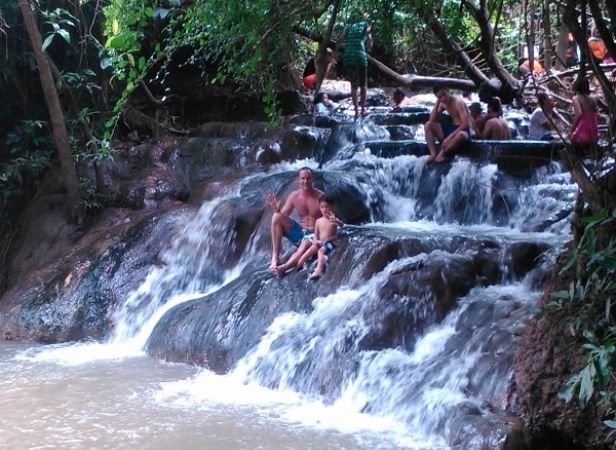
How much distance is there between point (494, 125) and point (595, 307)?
18.3 ft

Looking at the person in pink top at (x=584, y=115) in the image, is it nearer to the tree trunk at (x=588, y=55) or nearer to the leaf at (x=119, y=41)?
the tree trunk at (x=588, y=55)

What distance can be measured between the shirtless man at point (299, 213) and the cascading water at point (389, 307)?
0.43m

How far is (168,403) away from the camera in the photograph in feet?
16.8

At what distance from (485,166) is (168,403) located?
4.45m

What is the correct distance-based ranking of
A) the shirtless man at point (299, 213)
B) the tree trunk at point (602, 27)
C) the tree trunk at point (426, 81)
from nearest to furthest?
the tree trunk at point (602, 27)
the shirtless man at point (299, 213)
the tree trunk at point (426, 81)

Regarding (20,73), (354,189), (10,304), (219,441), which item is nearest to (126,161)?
(20,73)

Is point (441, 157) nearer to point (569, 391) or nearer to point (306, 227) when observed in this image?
point (306, 227)

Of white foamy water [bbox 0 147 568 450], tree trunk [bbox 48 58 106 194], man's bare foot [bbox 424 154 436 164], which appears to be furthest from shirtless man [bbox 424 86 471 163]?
tree trunk [bbox 48 58 106 194]

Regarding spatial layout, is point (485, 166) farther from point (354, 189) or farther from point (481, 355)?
point (481, 355)

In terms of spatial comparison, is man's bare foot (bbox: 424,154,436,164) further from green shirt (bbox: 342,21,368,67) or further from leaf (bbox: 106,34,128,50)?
leaf (bbox: 106,34,128,50)

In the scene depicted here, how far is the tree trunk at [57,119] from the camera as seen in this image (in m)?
8.87

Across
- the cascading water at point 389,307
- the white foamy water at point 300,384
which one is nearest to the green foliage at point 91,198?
the cascading water at point 389,307

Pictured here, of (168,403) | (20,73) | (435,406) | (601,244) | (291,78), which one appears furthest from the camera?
(291,78)

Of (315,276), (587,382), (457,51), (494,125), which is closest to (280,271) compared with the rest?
(315,276)
